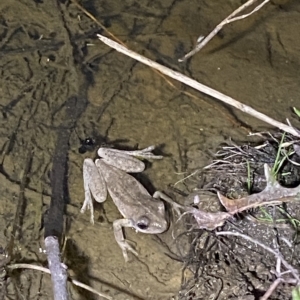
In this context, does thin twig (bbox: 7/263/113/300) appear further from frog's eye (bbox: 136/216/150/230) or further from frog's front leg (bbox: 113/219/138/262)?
frog's eye (bbox: 136/216/150/230)

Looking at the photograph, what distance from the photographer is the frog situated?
11.4ft

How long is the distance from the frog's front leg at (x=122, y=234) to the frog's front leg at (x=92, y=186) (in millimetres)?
176

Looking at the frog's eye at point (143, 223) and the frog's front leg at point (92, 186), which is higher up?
the frog's front leg at point (92, 186)

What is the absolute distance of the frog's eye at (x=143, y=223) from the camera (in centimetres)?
346

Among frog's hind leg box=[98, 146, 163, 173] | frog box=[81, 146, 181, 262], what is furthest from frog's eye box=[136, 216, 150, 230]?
frog's hind leg box=[98, 146, 163, 173]

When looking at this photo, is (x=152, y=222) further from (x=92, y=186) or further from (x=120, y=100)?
(x=120, y=100)

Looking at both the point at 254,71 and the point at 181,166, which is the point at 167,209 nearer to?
the point at 181,166

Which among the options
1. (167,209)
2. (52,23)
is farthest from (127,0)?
(167,209)

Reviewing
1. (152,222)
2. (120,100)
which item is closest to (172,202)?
(152,222)

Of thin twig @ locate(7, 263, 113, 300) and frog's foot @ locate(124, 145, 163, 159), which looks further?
frog's foot @ locate(124, 145, 163, 159)

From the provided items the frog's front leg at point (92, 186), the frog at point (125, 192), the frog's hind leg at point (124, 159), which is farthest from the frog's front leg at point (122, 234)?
the frog's hind leg at point (124, 159)

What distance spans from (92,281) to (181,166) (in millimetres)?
934

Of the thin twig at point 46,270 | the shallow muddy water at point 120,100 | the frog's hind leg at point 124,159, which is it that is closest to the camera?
the thin twig at point 46,270

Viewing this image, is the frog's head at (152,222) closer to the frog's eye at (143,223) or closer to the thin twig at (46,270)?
the frog's eye at (143,223)
